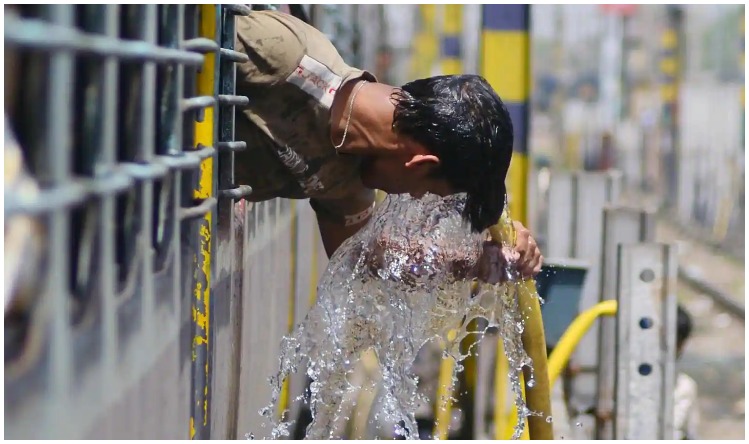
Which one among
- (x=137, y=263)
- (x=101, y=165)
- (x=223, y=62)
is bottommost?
(x=137, y=263)

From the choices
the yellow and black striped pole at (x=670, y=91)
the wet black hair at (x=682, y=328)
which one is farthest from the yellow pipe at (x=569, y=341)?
the yellow and black striped pole at (x=670, y=91)

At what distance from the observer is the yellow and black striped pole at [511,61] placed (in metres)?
5.29

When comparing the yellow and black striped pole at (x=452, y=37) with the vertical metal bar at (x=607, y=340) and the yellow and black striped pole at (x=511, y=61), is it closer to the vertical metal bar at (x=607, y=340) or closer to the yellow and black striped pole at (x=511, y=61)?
the yellow and black striped pole at (x=511, y=61)

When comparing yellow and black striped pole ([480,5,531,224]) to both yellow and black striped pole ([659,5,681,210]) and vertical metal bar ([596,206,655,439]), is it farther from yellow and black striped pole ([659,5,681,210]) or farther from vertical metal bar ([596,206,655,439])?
→ yellow and black striped pole ([659,5,681,210])

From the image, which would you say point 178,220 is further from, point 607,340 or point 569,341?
point 607,340

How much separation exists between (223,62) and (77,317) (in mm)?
1121

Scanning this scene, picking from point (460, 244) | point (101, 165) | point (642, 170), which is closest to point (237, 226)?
point (460, 244)

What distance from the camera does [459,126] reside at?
9.73 ft

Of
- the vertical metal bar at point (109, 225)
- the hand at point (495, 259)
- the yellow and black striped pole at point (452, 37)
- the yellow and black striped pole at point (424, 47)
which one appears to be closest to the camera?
the vertical metal bar at point (109, 225)

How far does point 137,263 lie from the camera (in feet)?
5.94

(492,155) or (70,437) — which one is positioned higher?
(492,155)

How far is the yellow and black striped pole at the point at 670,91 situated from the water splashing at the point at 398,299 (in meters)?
15.8

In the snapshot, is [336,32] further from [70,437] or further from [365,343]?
[70,437]

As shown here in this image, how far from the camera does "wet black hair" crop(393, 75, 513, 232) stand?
296 cm
